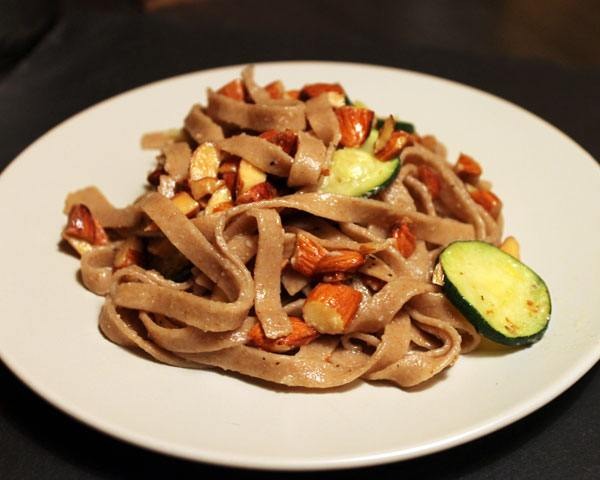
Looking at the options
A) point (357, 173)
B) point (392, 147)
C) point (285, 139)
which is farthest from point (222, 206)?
point (392, 147)

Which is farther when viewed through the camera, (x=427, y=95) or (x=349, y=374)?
(x=427, y=95)

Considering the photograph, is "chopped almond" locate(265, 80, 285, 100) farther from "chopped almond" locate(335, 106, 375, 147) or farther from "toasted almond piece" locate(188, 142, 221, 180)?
"toasted almond piece" locate(188, 142, 221, 180)

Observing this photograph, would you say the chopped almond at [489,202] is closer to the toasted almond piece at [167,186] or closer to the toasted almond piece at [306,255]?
the toasted almond piece at [306,255]

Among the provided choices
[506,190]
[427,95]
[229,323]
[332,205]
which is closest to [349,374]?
[229,323]

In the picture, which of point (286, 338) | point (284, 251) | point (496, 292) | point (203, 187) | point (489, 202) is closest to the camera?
point (286, 338)

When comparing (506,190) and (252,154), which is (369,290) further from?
(506,190)

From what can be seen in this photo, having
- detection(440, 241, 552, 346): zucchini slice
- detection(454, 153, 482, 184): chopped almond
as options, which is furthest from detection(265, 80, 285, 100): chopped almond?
detection(440, 241, 552, 346): zucchini slice

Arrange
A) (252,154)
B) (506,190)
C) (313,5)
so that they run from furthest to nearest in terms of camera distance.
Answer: (313,5) → (506,190) → (252,154)

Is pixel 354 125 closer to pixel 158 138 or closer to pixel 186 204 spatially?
pixel 186 204
